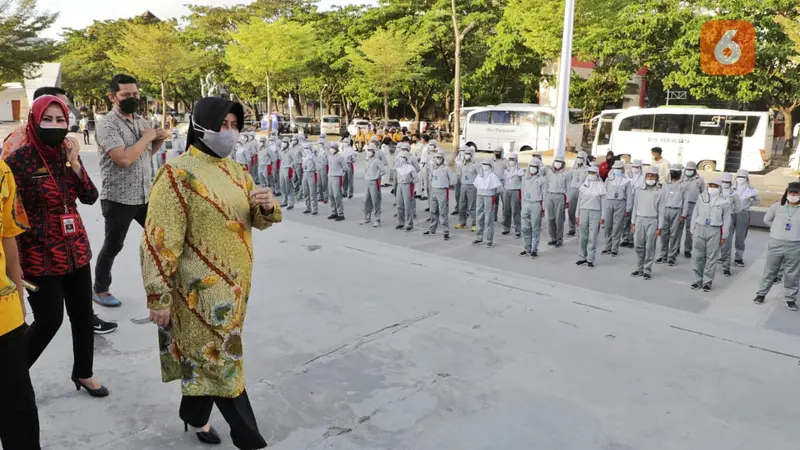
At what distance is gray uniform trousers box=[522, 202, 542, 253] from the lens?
7586mm

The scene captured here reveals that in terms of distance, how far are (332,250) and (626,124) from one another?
14.9 metres

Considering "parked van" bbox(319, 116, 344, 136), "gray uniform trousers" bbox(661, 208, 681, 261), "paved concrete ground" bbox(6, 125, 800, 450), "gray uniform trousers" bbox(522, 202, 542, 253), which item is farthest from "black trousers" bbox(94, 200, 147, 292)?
"parked van" bbox(319, 116, 344, 136)

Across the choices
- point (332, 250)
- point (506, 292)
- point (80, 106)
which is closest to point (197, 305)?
point (506, 292)

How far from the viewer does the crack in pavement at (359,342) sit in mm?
4105

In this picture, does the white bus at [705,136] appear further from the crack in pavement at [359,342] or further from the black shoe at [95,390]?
the black shoe at [95,390]

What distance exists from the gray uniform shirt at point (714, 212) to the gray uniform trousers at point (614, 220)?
154cm

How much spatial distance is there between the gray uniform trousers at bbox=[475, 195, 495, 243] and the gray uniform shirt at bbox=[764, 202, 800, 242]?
3.35 meters

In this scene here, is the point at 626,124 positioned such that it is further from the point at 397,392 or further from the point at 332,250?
the point at 397,392

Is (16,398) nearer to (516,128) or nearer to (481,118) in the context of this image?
(516,128)

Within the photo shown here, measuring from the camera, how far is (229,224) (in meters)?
2.63

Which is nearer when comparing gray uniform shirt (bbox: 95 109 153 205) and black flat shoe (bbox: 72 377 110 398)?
black flat shoe (bbox: 72 377 110 398)

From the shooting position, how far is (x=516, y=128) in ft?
71.8

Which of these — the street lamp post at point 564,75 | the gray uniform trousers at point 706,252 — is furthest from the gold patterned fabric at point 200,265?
the street lamp post at point 564,75
